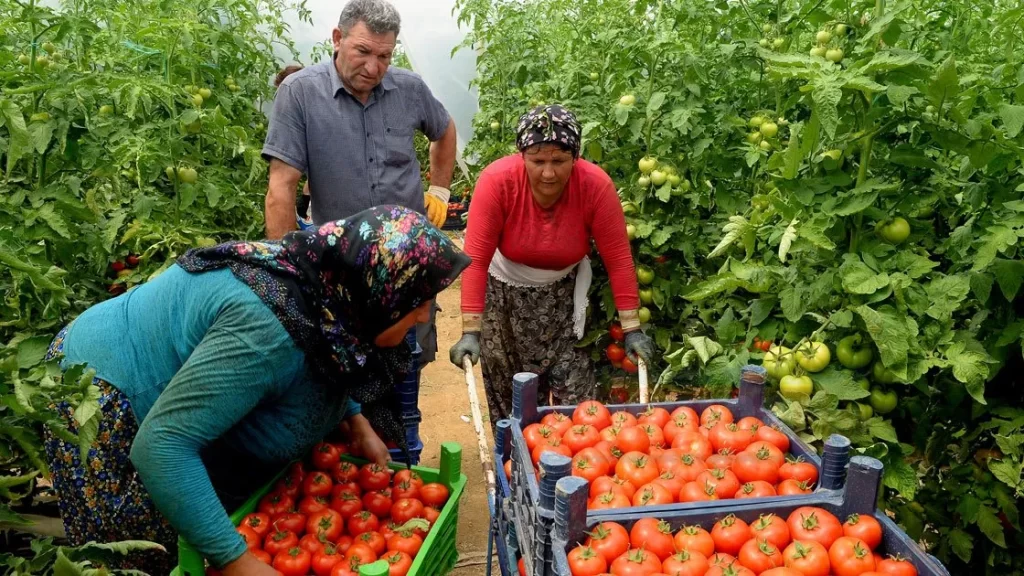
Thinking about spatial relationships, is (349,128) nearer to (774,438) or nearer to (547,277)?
(547,277)

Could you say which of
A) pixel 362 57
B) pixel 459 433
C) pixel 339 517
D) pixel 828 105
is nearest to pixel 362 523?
pixel 339 517

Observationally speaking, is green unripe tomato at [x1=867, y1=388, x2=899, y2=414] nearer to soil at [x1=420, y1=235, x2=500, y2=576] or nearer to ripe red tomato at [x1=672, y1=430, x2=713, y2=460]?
ripe red tomato at [x1=672, y1=430, x2=713, y2=460]

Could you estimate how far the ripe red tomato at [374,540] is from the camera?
1786 millimetres

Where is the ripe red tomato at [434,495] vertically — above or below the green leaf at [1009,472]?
below

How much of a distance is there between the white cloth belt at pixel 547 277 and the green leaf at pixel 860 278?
1222mm

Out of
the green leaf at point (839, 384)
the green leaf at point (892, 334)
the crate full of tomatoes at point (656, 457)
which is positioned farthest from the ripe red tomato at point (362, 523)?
the green leaf at point (892, 334)

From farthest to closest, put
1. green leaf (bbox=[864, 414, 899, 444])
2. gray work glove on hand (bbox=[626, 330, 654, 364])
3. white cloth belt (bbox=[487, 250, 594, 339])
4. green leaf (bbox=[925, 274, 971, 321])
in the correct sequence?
white cloth belt (bbox=[487, 250, 594, 339])
gray work glove on hand (bbox=[626, 330, 654, 364])
green leaf (bbox=[864, 414, 899, 444])
green leaf (bbox=[925, 274, 971, 321])

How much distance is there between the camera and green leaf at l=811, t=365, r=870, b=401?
203 cm

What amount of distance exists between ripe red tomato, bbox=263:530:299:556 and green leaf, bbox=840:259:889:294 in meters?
1.52

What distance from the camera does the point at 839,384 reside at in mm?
2061

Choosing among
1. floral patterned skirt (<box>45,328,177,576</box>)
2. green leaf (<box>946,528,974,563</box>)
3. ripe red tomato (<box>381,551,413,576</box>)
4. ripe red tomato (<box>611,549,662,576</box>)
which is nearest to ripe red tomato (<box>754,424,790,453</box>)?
ripe red tomato (<box>611,549,662,576</box>)

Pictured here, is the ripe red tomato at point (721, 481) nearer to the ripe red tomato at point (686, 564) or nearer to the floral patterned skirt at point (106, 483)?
the ripe red tomato at point (686, 564)

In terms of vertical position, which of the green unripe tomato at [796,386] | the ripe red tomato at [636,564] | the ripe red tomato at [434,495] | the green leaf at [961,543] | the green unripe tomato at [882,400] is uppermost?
the green unripe tomato at [796,386]

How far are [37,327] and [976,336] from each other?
2586 mm
